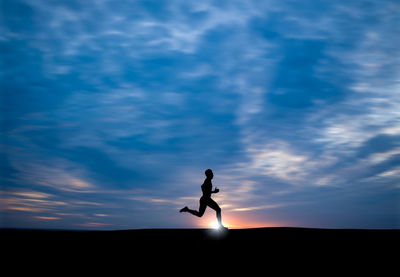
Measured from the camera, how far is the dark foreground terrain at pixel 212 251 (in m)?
9.04

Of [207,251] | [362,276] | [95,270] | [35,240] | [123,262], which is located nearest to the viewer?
[362,276]

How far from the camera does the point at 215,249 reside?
1066 cm

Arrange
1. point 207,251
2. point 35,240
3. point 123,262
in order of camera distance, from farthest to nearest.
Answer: point 35,240 < point 207,251 < point 123,262

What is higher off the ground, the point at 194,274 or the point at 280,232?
the point at 280,232

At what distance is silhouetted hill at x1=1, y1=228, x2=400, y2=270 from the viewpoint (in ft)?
30.7

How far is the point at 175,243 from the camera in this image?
11.9m

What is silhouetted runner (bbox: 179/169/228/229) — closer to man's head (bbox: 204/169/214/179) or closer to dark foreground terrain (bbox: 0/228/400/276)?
man's head (bbox: 204/169/214/179)

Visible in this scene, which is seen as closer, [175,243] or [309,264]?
[309,264]

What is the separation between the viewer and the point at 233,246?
11070 millimetres

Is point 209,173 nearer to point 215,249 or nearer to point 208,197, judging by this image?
point 208,197

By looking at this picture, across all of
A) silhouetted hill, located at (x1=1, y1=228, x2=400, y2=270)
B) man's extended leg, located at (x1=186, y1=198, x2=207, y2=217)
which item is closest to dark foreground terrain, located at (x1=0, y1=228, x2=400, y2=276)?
silhouetted hill, located at (x1=1, y1=228, x2=400, y2=270)

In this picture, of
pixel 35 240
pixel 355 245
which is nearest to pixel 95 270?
pixel 35 240

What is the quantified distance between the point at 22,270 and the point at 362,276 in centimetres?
796

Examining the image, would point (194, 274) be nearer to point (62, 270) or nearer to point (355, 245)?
point (62, 270)
